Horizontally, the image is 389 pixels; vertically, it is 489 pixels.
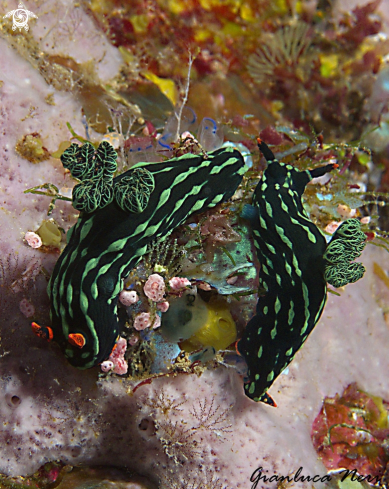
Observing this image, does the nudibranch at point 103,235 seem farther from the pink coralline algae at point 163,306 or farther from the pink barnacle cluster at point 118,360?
the pink coralline algae at point 163,306

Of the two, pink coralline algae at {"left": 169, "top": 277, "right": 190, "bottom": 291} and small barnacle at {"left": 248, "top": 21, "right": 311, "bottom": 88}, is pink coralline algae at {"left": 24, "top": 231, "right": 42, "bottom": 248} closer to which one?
pink coralline algae at {"left": 169, "top": 277, "right": 190, "bottom": 291}

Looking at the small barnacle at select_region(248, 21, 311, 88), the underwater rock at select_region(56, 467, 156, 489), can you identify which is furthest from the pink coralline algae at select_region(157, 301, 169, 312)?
the small barnacle at select_region(248, 21, 311, 88)

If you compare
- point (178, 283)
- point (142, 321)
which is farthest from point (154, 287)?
point (142, 321)

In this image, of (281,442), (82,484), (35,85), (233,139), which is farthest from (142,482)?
(35,85)

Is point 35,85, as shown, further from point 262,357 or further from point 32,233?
point 262,357

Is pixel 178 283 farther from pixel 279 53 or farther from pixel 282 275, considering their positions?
pixel 279 53
